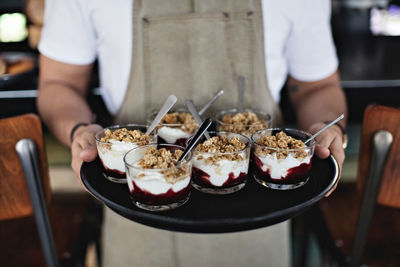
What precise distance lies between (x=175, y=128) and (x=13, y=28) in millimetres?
2543

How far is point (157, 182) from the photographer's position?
1.08m

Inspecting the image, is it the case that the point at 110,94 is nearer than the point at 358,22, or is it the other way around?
the point at 110,94

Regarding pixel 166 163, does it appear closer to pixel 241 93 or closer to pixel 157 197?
pixel 157 197

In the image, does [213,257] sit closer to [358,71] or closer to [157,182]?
[157,182]

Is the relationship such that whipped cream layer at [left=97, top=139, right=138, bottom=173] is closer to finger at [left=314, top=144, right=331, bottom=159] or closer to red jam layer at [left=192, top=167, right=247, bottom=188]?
red jam layer at [left=192, top=167, right=247, bottom=188]

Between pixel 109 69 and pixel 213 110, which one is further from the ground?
pixel 109 69

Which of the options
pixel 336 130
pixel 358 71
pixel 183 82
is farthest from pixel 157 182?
pixel 358 71

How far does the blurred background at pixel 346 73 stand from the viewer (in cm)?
210

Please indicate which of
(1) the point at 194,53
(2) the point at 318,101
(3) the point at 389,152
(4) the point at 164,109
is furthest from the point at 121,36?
(3) the point at 389,152

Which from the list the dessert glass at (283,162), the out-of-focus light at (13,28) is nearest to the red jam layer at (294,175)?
the dessert glass at (283,162)

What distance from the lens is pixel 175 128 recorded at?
4.60 feet

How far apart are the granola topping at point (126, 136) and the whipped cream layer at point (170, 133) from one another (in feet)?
0.47

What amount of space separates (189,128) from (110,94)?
1.31 feet

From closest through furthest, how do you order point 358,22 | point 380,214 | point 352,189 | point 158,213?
1. point 158,213
2. point 380,214
3. point 352,189
4. point 358,22
